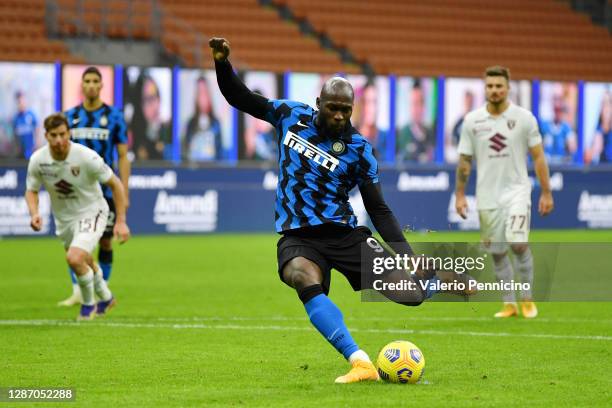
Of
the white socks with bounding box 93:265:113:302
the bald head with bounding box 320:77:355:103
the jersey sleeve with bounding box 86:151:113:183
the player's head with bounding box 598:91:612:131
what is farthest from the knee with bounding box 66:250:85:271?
the player's head with bounding box 598:91:612:131

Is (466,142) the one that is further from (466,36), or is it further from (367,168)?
(466,36)

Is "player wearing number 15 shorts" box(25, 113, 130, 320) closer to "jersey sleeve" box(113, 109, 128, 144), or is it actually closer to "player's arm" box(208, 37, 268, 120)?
"jersey sleeve" box(113, 109, 128, 144)

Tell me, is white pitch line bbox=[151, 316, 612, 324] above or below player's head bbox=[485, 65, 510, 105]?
below

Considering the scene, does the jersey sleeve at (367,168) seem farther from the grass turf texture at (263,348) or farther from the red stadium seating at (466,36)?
the red stadium seating at (466,36)

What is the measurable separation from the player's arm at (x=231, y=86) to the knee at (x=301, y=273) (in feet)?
3.22

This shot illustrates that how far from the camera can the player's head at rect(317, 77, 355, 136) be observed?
23.7 ft

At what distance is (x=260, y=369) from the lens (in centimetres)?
798

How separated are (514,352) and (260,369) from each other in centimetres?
204

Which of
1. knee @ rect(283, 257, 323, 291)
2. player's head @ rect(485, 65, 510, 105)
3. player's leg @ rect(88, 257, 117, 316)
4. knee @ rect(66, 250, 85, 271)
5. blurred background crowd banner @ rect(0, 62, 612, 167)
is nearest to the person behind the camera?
knee @ rect(283, 257, 323, 291)

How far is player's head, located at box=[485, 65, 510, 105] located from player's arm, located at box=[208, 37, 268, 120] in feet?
13.8

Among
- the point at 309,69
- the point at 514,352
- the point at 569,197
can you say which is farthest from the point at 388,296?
the point at 309,69

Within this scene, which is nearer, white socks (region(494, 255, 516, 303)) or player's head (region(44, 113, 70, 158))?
player's head (region(44, 113, 70, 158))

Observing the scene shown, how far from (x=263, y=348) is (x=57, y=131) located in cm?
292

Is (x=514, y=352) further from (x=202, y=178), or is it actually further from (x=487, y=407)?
(x=202, y=178)
